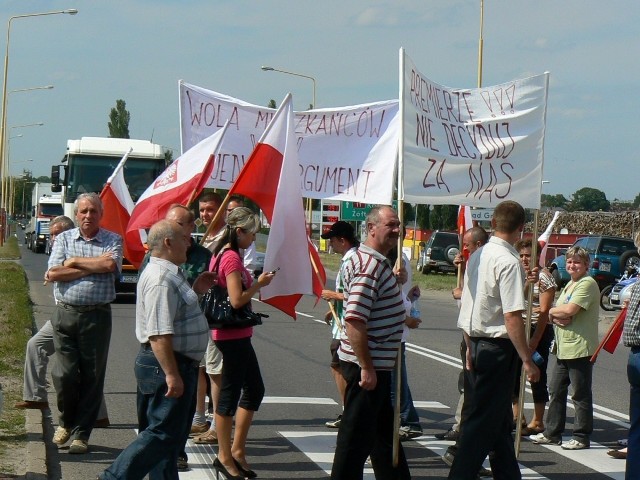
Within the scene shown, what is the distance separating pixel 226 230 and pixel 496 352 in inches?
82.5

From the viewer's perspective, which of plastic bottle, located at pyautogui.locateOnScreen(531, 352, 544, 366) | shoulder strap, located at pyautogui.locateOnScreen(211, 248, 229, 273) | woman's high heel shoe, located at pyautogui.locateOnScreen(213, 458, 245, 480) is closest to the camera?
woman's high heel shoe, located at pyautogui.locateOnScreen(213, 458, 245, 480)

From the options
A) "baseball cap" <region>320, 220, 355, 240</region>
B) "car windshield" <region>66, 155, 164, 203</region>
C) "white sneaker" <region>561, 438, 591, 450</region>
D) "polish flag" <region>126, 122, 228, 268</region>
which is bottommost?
"white sneaker" <region>561, 438, 591, 450</region>

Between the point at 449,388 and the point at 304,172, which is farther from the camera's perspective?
the point at 449,388

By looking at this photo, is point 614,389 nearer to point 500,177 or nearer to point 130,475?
point 500,177

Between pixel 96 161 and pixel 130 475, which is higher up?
pixel 96 161

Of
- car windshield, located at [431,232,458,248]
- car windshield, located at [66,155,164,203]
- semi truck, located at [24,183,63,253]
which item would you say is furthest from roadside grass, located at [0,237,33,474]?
semi truck, located at [24,183,63,253]

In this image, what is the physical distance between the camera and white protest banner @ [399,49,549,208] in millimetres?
8102

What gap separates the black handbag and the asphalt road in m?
1.11

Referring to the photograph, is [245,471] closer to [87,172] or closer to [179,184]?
[179,184]

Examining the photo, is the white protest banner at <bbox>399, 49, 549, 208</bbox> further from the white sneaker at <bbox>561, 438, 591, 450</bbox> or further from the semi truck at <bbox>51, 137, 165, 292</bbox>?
the semi truck at <bbox>51, 137, 165, 292</bbox>

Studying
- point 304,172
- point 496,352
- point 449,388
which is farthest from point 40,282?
point 496,352

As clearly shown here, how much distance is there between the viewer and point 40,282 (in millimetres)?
29938

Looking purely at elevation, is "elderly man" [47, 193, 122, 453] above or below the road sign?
below

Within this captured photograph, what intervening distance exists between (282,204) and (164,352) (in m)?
2.07
